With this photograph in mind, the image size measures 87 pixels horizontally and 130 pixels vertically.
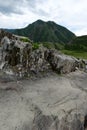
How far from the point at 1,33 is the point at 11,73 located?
8.87 metres

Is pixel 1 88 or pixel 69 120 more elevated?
pixel 1 88

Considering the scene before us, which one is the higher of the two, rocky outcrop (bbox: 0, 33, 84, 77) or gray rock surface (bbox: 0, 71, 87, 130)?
rocky outcrop (bbox: 0, 33, 84, 77)

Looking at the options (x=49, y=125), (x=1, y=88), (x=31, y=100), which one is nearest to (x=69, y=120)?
(x=49, y=125)

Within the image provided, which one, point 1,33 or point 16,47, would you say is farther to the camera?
point 1,33

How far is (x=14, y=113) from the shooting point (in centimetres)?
1886

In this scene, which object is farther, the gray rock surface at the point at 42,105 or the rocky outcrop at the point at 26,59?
the rocky outcrop at the point at 26,59

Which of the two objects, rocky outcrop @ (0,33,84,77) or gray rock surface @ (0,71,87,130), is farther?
rocky outcrop @ (0,33,84,77)

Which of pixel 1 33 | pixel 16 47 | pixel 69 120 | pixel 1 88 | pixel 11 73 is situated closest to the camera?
pixel 69 120

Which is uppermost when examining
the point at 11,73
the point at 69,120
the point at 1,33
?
the point at 1,33

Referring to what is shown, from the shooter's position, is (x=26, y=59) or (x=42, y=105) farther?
(x=26, y=59)

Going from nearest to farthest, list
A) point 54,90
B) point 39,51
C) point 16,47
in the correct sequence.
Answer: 1. point 54,90
2. point 16,47
3. point 39,51

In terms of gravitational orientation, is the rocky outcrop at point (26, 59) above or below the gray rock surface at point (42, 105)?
above

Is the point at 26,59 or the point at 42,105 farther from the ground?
the point at 26,59

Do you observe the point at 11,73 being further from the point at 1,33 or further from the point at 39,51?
the point at 1,33
